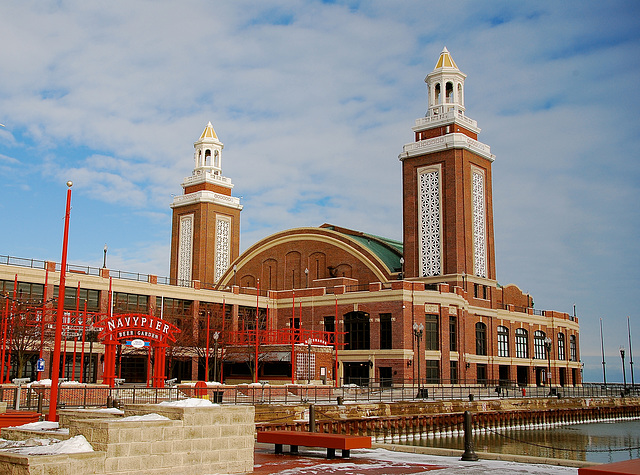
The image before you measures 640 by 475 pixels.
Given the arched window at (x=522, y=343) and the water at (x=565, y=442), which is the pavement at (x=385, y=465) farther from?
the arched window at (x=522, y=343)

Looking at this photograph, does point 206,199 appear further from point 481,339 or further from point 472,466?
point 472,466

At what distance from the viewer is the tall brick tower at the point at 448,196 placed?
74750 mm

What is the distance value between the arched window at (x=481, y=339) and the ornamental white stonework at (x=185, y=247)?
43531mm

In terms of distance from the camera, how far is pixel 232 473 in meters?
16.2

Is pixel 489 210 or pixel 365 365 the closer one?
pixel 365 365

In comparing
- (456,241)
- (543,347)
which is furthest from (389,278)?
(543,347)

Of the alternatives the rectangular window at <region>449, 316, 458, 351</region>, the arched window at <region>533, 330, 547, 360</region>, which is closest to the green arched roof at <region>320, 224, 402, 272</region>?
the rectangular window at <region>449, 316, 458, 351</region>

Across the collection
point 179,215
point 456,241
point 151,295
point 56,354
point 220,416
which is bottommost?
point 220,416

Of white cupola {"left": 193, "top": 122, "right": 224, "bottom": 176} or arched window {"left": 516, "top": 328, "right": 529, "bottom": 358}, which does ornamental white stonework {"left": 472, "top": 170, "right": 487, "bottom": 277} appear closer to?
arched window {"left": 516, "top": 328, "right": 529, "bottom": 358}

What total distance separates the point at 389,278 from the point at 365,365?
473 inches

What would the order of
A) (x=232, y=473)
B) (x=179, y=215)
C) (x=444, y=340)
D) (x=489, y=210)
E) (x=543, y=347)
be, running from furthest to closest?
Result: (x=179, y=215) < (x=543, y=347) < (x=489, y=210) < (x=444, y=340) < (x=232, y=473)

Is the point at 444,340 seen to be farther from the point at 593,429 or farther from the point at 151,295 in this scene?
the point at 151,295

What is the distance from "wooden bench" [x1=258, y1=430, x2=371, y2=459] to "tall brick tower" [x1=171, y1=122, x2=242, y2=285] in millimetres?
79189

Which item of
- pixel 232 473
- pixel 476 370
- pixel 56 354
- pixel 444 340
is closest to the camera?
pixel 232 473
